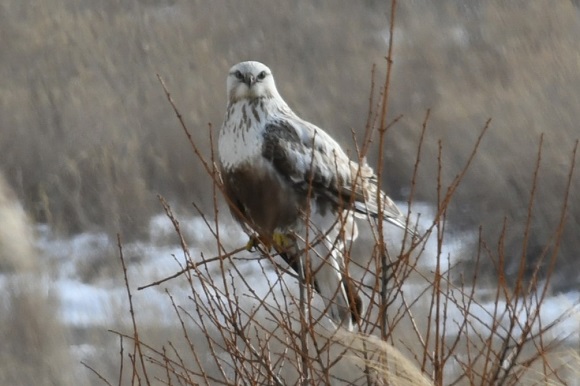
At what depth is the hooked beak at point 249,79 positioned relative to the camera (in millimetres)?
4281

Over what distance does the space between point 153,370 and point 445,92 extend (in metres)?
4.29

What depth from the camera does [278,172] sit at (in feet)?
14.3

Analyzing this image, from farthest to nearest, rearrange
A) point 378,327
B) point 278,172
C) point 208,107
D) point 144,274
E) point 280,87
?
point 280,87 → point 208,107 → point 144,274 → point 278,172 → point 378,327

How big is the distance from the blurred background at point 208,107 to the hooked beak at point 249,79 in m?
3.68

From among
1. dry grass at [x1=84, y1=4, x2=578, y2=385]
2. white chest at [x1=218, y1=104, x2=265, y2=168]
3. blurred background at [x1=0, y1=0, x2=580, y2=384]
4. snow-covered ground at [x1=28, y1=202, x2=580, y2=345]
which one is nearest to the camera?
dry grass at [x1=84, y1=4, x2=578, y2=385]

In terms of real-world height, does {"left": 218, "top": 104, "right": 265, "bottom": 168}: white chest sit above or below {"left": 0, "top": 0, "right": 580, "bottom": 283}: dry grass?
below

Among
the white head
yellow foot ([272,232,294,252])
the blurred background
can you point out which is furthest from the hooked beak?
the blurred background

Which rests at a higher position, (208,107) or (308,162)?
(208,107)

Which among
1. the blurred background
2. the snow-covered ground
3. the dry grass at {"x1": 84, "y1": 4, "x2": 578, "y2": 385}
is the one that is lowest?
the dry grass at {"x1": 84, "y1": 4, "x2": 578, "y2": 385}

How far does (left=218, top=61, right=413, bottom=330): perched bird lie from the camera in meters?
4.22

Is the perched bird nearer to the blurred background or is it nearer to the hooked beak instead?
the hooked beak

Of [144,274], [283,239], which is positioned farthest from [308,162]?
[144,274]

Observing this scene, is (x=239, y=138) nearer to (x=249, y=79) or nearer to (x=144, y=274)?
(x=249, y=79)

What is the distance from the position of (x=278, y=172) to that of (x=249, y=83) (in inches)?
11.4
